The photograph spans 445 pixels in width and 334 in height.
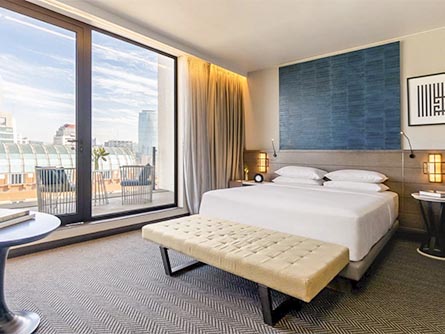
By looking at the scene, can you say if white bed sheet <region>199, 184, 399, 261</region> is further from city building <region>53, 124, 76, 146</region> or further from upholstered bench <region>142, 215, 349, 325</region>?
city building <region>53, 124, 76, 146</region>

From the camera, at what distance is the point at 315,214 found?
2.22m

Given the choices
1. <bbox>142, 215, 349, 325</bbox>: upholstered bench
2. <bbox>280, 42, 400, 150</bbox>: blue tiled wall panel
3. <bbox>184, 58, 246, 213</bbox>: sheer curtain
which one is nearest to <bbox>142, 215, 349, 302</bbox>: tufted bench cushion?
<bbox>142, 215, 349, 325</bbox>: upholstered bench

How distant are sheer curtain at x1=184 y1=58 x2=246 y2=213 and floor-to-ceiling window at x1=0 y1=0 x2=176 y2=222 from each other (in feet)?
1.83

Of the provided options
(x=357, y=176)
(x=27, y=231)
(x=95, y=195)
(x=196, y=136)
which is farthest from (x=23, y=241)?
(x=357, y=176)

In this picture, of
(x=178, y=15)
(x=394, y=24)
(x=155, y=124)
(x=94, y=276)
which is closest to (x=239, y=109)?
(x=155, y=124)

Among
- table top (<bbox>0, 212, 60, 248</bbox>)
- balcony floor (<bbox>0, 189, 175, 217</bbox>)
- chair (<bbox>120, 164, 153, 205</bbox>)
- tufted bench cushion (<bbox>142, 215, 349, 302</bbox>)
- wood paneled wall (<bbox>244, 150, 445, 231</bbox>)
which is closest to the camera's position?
table top (<bbox>0, 212, 60, 248</bbox>)

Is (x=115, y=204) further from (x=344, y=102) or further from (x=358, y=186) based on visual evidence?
(x=344, y=102)

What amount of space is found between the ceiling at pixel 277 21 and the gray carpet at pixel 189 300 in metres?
2.71

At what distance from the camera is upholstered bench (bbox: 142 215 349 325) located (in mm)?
1504

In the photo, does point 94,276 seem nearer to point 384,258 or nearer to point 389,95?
point 384,258

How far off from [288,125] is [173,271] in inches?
130

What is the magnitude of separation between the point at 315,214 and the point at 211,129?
2868 millimetres

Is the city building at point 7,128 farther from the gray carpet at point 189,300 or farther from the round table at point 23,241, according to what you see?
the round table at point 23,241

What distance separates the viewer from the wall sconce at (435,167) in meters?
3.33
